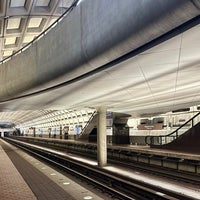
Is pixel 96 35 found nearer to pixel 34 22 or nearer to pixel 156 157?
pixel 156 157

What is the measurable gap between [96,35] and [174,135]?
1348cm

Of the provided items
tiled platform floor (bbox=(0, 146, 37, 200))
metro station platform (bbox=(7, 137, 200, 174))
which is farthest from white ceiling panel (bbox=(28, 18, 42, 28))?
tiled platform floor (bbox=(0, 146, 37, 200))

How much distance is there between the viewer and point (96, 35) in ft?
23.1

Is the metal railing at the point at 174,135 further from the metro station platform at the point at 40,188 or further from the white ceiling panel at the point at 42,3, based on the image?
the white ceiling panel at the point at 42,3

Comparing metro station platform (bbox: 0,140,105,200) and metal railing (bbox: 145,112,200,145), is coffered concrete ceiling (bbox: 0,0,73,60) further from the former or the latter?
metal railing (bbox: 145,112,200,145)

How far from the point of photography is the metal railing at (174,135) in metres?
15.9

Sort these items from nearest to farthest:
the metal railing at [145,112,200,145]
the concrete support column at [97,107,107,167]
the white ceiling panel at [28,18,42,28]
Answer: the metal railing at [145,112,200,145]
the concrete support column at [97,107,107,167]
the white ceiling panel at [28,18,42,28]

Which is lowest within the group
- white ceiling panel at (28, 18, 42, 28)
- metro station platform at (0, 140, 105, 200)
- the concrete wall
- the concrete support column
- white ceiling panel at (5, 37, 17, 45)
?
metro station platform at (0, 140, 105, 200)

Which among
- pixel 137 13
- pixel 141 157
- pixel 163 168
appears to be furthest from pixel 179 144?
pixel 137 13

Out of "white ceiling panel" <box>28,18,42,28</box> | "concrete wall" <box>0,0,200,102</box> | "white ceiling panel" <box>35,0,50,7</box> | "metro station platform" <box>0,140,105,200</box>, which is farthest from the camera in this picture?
"white ceiling panel" <box>28,18,42,28</box>

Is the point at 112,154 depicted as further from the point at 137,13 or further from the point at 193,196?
the point at 137,13

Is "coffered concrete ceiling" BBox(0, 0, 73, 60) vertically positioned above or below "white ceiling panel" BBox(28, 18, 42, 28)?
below

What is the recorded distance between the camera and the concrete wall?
4895 mm

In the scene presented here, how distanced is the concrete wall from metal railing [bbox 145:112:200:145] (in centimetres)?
870
